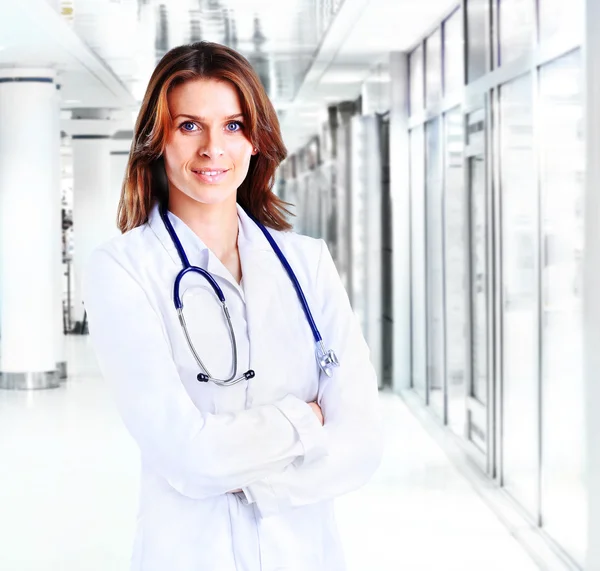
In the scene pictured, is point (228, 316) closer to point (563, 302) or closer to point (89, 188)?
point (563, 302)

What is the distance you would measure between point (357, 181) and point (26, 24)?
382 cm

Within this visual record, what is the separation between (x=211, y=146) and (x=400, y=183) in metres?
8.79

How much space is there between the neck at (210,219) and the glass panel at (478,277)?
209 inches

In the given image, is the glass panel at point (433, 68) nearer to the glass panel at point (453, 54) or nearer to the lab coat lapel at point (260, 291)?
the glass panel at point (453, 54)

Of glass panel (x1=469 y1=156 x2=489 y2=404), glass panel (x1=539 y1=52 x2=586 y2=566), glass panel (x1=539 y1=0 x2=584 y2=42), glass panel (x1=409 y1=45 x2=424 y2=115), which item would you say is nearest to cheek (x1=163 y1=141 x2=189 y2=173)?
glass panel (x1=539 y1=0 x2=584 y2=42)

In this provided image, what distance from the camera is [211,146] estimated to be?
1669mm

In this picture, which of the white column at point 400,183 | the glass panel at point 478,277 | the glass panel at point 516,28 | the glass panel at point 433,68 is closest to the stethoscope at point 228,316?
the glass panel at point 516,28

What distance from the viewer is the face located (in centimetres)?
168

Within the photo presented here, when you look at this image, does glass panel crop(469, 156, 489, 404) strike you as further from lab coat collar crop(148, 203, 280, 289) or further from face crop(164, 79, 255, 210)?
face crop(164, 79, 255, 210)

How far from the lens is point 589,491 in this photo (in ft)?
13.6

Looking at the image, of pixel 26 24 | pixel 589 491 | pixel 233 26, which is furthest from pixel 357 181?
pixel 589 491

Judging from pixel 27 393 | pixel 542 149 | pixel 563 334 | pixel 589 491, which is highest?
pixel 542 149

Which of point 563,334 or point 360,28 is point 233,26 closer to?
point 360,28

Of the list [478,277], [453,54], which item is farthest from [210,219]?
[453,54]
